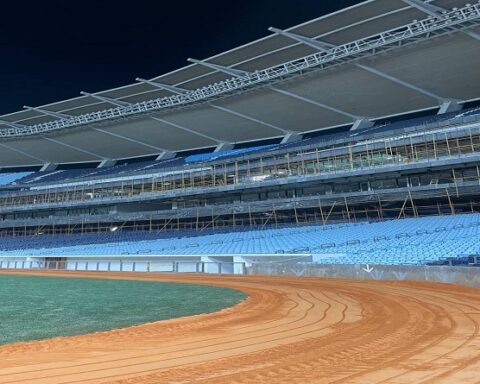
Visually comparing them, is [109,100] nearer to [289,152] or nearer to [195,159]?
[195,159]

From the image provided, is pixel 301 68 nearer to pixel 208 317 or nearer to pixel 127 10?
pixel 127 10

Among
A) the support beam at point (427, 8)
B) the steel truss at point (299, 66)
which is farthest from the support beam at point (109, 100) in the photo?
the support beam at point (427, 8)

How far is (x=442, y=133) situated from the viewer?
1117 inches

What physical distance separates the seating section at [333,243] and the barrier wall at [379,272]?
1.13 meters

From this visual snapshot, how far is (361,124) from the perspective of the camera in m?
39.0

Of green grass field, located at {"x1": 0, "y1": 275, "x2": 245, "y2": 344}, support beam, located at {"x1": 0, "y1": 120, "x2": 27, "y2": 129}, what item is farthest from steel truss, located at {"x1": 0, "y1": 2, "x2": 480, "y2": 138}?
green grass field, located at {"x1": 0, "y1": 275, "x2": 245, "y2": 344}

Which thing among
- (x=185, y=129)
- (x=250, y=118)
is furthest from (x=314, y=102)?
(x=185, y=129)

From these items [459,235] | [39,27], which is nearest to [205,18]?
[39,27]

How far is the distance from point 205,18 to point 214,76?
6388 mm

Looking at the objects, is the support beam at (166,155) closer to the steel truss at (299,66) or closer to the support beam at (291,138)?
the steel truss at (299,66)

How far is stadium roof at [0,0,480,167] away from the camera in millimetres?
26172

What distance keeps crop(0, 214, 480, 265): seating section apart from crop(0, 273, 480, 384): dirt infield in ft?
29.8

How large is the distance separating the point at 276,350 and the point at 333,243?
18268 millimetres

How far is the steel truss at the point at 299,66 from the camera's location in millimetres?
24375
